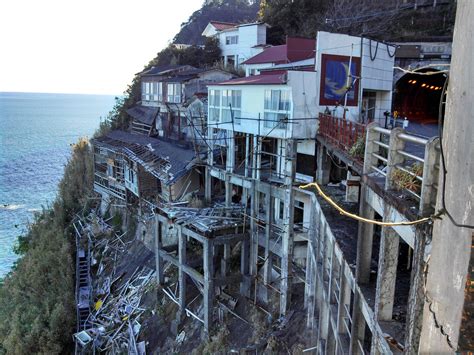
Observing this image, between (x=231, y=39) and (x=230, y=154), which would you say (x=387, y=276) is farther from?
(x=231, y=39)

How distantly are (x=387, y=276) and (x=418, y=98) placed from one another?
31.4 m

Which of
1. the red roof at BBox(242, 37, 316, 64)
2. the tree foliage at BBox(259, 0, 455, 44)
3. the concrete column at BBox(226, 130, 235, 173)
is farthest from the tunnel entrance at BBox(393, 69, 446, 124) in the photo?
the concrete column at BBox(226, 130, 235, 173)

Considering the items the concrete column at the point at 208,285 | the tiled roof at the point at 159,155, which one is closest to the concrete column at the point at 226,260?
the concrete column at the point at 208,285

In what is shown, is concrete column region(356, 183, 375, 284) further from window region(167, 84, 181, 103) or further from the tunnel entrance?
window region(167, 84, 181, 103)

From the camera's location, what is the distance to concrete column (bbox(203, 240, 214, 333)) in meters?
20.0

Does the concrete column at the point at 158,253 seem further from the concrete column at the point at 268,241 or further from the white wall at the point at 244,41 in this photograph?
the white wall at the point at 244,41

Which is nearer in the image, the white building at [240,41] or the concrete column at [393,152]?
the concrete column at [393,152]

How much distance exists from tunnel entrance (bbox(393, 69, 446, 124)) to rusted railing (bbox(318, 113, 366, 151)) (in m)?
17.3

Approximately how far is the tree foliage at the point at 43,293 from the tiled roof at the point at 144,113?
30.3 feet

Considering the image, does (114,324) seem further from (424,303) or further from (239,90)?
(424,303)

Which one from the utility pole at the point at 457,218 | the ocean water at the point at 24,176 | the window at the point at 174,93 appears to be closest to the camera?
the utility pole at the point at 457,218

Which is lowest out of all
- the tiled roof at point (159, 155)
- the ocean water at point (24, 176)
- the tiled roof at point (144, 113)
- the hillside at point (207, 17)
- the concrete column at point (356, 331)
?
the ocean water at point (24, 176)

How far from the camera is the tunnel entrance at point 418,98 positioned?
33375 millimetres

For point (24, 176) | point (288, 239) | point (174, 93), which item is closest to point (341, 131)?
point (288, 239)
